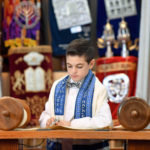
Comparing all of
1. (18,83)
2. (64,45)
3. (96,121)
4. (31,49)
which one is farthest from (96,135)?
(64,45)

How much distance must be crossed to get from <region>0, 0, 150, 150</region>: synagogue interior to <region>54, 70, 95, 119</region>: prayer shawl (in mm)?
2123

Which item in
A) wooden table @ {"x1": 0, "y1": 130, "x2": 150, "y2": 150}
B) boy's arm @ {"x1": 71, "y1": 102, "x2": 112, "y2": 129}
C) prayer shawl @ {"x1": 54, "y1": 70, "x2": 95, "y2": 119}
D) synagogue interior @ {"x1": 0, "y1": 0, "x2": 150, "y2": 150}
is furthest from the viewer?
synagogue interior @ {"x1": 0, "y1": 0, "x2": 150, "y2": 150}

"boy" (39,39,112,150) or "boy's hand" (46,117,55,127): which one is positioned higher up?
"boy" (39,39,112,150)

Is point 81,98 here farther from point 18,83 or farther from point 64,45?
point 64,45

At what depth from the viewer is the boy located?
175 centimetres

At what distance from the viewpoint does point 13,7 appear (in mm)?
6004

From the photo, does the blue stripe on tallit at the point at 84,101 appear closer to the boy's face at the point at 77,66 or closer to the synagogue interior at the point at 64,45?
the boy's face at the point at 77,66

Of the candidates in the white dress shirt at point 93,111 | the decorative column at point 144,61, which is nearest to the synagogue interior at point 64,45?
the decorative column at point 144,61

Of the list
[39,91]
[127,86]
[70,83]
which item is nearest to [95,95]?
[70,83]

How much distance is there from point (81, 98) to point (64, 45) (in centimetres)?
428

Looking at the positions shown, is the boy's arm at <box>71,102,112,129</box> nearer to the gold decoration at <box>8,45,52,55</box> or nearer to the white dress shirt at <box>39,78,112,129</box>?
the white dress shirt at <box>39,78,112,129</box>

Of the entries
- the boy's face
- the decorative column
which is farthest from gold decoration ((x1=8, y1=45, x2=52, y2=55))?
the boy's face

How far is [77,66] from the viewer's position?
1.78m

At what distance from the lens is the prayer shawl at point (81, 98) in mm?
1812
